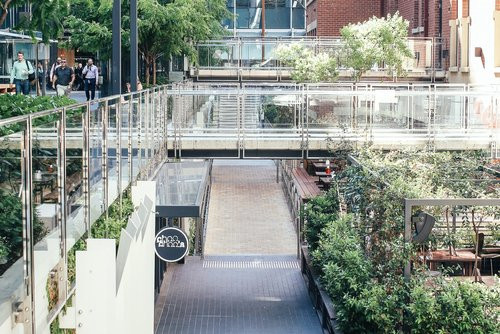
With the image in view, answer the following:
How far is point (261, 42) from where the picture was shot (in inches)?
1902

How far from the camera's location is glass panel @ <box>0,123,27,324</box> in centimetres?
589

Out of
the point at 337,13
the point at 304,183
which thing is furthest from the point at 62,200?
the point at 337,13

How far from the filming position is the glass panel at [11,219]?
5895 millimetres

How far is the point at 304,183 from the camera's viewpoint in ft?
123

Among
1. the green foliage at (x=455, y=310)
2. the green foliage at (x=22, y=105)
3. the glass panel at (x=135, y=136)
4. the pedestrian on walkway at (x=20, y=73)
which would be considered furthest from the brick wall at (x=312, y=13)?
the green foliage at (x=455, y=310)

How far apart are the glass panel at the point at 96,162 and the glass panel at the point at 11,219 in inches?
158

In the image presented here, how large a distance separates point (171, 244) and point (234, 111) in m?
7.10

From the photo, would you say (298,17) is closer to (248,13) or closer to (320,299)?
(248,13)

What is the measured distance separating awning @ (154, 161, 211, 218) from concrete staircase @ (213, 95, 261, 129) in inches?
48.9

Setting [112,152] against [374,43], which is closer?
[112,152]

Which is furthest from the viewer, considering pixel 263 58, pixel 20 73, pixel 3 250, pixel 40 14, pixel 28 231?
pixel 263 58

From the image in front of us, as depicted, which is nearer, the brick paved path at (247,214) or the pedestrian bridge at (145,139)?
the pedestrian bridge at (145,139)

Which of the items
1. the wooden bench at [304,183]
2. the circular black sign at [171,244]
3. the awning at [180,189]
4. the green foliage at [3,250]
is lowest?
the wooden bench at [304,183]

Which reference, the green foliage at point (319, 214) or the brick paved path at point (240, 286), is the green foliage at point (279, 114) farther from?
the brick paved path at point (240, 286)
